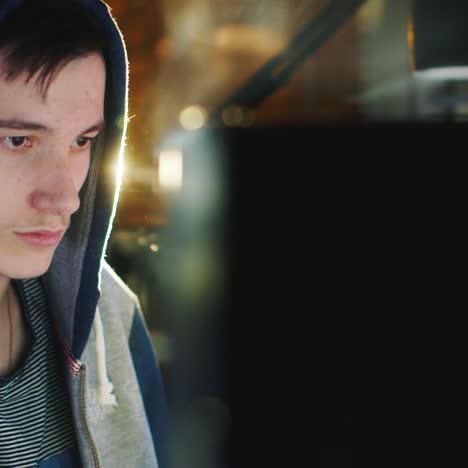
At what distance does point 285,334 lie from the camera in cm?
109

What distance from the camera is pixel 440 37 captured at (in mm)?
1278

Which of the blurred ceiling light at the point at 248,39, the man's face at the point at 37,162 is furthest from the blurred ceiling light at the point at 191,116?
the man's face at the point at 37,162

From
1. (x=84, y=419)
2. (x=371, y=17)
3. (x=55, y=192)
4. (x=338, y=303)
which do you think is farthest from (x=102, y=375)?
(x=371, y=17)

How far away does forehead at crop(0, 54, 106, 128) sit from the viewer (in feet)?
2.39

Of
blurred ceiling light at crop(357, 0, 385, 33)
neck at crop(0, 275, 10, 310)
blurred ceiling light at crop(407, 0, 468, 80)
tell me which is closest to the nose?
neck at crop(0, 275, 10, 310)

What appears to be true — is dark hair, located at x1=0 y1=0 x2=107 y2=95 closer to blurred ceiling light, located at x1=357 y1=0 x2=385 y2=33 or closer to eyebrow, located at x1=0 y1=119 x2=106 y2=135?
eyebrow, located at x1=0 y1=119 x2=106 y2=135

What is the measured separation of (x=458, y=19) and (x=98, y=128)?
31.6 inches

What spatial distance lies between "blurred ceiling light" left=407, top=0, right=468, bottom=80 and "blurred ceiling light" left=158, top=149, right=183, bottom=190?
53 centimetres

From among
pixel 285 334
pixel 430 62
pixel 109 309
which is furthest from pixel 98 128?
pixel 430 62

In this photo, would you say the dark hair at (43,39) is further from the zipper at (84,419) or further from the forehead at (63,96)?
the zipper at (84,419)

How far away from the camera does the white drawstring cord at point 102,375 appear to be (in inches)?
35.8

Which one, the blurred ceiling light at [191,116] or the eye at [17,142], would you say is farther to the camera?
the blurred ceiling light at [191,116]

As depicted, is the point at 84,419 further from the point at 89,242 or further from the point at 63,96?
the point at 63,96

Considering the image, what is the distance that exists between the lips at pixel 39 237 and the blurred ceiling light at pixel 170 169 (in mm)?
324
